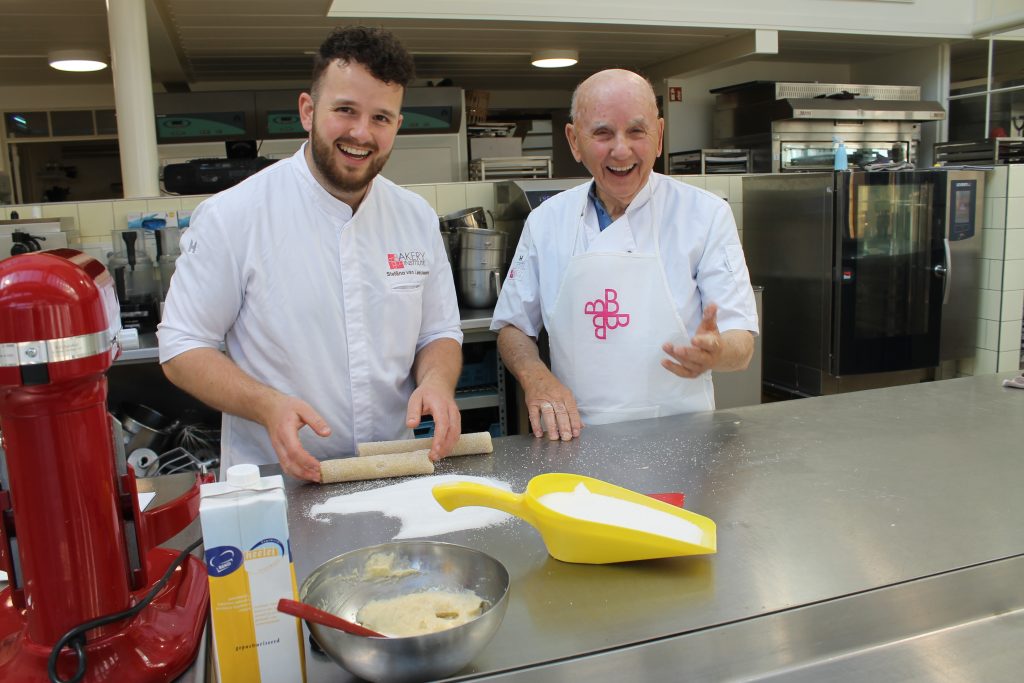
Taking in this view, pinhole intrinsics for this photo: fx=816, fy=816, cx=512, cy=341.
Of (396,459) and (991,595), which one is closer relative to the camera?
(991,595)

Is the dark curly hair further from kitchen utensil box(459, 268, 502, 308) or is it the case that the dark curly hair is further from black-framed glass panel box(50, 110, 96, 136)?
black-framed glass panel box(50, 110, 96, 136)

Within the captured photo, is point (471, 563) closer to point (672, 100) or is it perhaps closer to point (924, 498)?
point (924, 498)

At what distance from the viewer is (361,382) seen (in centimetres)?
160

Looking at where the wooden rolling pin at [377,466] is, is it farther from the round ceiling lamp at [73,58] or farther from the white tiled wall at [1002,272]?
the round ceiling lamp at [73,58]

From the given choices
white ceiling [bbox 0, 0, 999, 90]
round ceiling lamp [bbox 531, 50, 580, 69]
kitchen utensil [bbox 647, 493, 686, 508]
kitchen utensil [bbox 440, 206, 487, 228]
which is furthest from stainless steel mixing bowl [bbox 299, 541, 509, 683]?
round ceiling lamp [bbox 531, 50, 580, 69]

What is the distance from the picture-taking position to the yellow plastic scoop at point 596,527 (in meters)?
0.99

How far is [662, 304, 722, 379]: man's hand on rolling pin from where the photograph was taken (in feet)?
4.95

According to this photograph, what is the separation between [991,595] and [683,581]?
392 millimetres

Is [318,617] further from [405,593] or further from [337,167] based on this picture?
[337,167]

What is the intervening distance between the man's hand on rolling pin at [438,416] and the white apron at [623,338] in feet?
1.48

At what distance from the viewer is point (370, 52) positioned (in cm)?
142

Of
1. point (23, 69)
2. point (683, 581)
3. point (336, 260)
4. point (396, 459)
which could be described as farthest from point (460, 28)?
point (683, 581)

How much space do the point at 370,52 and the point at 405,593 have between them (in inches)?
37.6

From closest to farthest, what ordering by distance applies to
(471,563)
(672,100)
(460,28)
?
(471,563) < (460,28) < (672,100)
